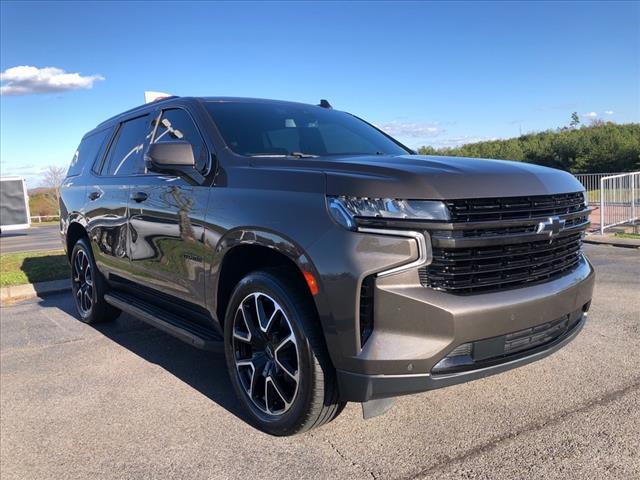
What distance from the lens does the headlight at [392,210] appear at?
2.47 m

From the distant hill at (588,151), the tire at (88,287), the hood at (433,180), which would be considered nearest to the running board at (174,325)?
the tire at (88,287)

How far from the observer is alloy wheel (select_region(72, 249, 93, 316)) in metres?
5.59

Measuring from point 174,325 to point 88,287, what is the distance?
2369 mm

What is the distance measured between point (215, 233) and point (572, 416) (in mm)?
2340

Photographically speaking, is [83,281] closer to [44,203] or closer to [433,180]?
[433,180]

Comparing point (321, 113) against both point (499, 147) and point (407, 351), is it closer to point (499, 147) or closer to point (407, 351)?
point (407, 351)

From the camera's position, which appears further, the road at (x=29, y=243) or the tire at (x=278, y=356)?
the road at (x=29, y=243)

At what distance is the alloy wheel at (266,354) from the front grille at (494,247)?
871 mm

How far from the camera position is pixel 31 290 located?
7.67 metres

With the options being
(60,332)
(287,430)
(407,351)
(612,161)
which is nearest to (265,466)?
(287,430)

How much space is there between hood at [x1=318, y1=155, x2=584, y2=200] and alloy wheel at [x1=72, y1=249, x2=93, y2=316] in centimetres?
372

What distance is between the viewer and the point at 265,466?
2.74m

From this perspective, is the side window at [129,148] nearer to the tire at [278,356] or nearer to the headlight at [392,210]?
the tire at [278,356]

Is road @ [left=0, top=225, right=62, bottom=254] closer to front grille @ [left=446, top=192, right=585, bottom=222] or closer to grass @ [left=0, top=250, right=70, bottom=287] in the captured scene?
grass @ [left=0, top=250, right=70, bottom=287]
